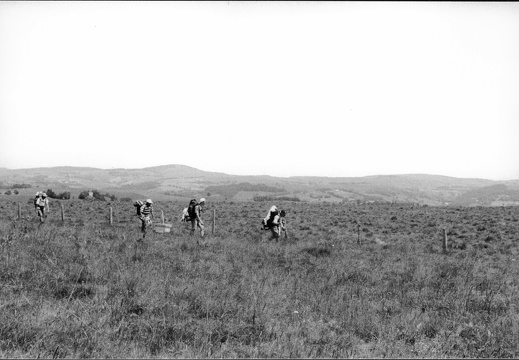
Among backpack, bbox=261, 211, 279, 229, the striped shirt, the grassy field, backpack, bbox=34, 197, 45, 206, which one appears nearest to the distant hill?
backpack, bbox=34, 197, 45, 206

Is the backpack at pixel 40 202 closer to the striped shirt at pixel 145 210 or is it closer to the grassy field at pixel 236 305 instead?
the striped shirt at pixel 145 210

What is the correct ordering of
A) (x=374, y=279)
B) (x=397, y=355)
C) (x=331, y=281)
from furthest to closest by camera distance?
(x=374, y=279) < (x=331, y=281) < (x=397, y=355)

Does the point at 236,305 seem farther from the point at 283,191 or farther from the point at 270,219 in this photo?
the point at 283,191

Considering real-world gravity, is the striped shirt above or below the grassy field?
above

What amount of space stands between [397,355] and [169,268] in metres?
5.16

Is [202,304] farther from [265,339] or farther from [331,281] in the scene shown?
[331,281]

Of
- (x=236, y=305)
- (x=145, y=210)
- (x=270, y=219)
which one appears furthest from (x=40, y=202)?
(x=236, y=305)

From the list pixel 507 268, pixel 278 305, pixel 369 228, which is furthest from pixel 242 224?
pixel 278 305

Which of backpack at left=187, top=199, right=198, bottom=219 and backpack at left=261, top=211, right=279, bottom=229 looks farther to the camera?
backpack at left=187, top=199, right=198, bottom=219

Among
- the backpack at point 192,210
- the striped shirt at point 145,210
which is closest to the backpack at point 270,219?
the backpack at point 192,210

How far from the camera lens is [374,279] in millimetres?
8789

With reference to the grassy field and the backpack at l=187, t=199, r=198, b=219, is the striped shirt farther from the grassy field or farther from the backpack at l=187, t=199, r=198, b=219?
the grassy field

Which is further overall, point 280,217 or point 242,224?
point 242,224

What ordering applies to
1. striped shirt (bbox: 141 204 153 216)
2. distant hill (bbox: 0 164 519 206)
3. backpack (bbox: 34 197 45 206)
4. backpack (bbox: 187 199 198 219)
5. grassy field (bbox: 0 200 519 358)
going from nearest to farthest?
grassy field (bbox: 0 200 519 358)
striped shirt (bbox: 141 204 153 216)
backpack (bbox: 187 199 198 219)
backpack (bbox: 34 197 45 206)
distant hill (bbox: 0 164 519 206)
